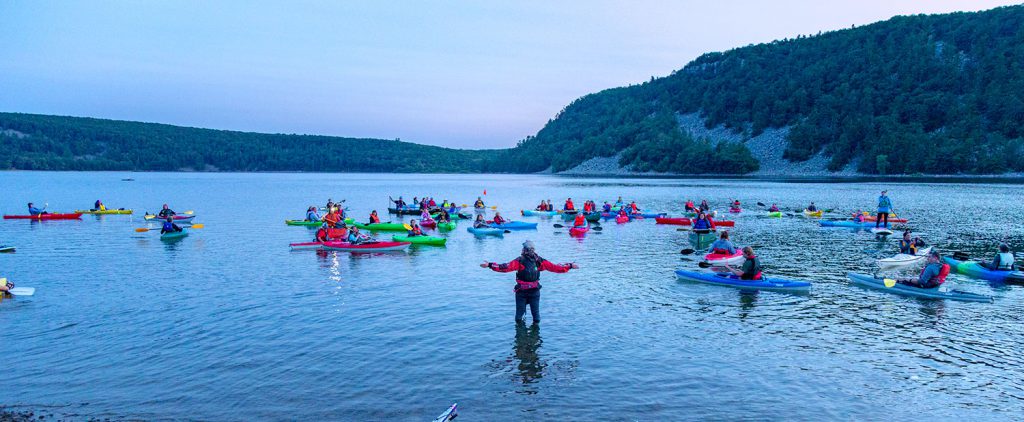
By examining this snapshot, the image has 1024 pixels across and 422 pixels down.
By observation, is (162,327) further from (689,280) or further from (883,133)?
(883,133)

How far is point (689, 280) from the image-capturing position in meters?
25.0

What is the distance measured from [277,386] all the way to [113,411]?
9.69 ft

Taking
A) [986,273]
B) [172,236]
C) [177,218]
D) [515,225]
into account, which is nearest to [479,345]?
[986,273]

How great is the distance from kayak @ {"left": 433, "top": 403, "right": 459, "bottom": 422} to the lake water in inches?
7.5

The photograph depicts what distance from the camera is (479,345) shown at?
53.4 feet

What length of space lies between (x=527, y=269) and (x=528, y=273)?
12cm

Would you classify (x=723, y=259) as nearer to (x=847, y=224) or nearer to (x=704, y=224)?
(x=704, y=224)

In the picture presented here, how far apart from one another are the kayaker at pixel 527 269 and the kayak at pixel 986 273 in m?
19.1

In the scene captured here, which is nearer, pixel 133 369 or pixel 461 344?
pixel 133 369

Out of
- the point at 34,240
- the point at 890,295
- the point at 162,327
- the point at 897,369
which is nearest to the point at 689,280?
the point at 890,295

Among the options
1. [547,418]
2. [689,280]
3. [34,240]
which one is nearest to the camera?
[547,418]

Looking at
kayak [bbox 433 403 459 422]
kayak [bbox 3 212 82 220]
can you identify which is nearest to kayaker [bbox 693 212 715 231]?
kayak [bbox 433 403 459 422]

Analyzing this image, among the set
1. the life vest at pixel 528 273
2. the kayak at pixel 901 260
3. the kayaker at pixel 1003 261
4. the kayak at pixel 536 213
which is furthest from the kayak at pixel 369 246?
the kayak at pixel 536 213

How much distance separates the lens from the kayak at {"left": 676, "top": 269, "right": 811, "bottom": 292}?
2262 centimetres
